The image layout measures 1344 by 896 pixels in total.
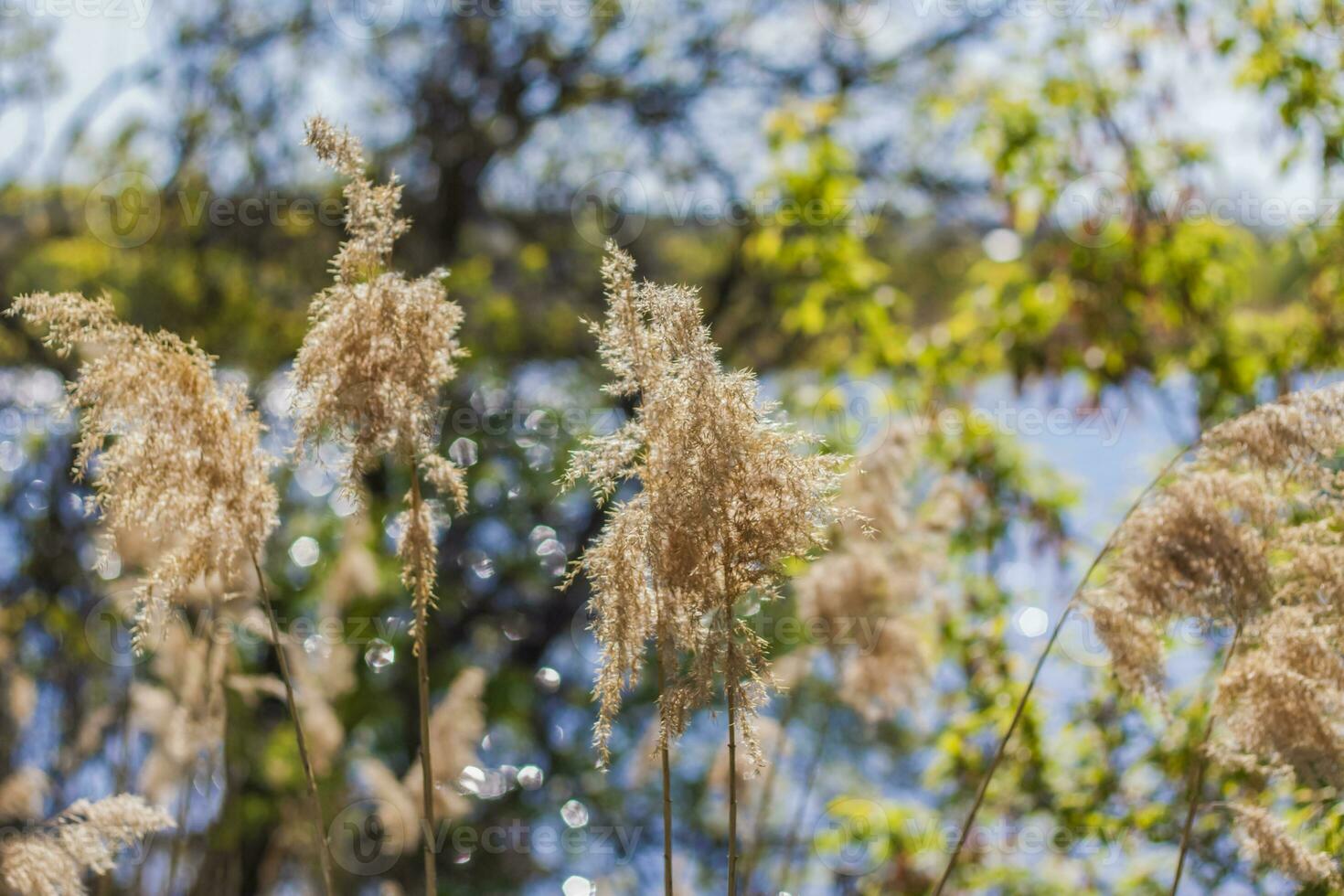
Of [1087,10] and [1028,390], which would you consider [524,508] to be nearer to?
[1028,390]

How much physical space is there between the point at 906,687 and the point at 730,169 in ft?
13.7

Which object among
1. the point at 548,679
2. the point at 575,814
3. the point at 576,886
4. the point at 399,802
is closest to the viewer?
the point at 399,802

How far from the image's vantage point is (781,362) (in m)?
7.35

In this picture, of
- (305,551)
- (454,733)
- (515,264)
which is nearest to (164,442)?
(454,733)

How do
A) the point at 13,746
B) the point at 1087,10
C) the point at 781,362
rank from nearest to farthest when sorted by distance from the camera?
the point at 1087,10, the point at 13,746, the point at 781,362

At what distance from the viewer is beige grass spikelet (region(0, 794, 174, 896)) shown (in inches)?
78.3

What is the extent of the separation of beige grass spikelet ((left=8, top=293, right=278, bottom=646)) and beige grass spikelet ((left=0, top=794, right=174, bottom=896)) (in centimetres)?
44

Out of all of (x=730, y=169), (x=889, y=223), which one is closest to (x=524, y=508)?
Result: (x=730, y=169)

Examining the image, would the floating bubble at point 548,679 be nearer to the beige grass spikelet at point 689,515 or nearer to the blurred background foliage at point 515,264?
the blurred background foliage at point 515,264

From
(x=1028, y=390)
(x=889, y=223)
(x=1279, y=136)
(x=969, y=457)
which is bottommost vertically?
(x=969, y=457)

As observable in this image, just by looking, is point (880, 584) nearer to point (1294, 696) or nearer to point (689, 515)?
point (1294, 696)

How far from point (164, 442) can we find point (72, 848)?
74cm

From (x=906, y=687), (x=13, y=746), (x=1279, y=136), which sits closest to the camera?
(x=906, y=687)

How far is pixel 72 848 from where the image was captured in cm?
202
